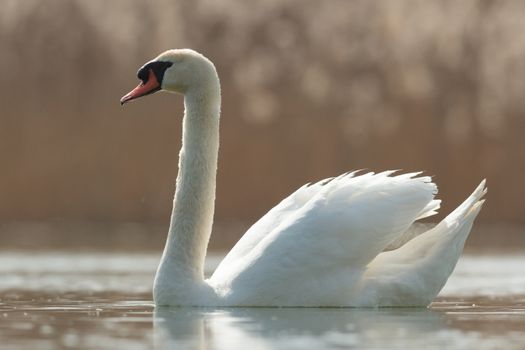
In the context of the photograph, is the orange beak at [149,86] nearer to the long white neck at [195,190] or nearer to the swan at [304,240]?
the swan at [304,240]

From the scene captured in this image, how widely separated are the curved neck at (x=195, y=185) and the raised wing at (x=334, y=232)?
27 cm

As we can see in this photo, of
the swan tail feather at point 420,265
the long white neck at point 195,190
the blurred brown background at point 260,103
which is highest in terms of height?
the blurred brown background at point 260,103

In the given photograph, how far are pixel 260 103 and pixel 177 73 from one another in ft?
60.5

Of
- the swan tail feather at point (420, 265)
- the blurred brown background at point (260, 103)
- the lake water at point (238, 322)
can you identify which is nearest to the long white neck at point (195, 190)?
the lake water at point (238, 322)

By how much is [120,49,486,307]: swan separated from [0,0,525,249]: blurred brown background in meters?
14.3

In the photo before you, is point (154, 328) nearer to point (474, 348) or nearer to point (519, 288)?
point (474, 348)

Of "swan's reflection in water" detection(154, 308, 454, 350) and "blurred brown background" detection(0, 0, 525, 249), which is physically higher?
"blurred brown background" detection(0, 0, 525, 249)

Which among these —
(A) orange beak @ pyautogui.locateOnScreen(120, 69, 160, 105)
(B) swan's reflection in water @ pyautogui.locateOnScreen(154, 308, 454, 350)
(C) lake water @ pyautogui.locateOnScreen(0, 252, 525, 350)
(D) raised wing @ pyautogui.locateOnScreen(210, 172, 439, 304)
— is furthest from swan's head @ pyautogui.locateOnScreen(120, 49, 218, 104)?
(B) swan's reflection in water @ pyautogui.locateOnScreen(154, 308, 454, 350)

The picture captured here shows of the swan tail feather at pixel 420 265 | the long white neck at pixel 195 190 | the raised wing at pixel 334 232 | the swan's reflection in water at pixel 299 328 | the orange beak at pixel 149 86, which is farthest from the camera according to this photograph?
the orange beak at pixel 149 86

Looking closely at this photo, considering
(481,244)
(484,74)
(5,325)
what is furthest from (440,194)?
(5,325)

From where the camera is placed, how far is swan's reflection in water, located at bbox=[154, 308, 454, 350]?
7.57m

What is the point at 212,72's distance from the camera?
10.5m

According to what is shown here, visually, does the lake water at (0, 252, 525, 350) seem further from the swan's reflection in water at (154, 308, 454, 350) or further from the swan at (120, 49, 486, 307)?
the swan at (120, 49, 486, 307)

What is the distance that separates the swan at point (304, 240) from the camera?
31.2 ft
